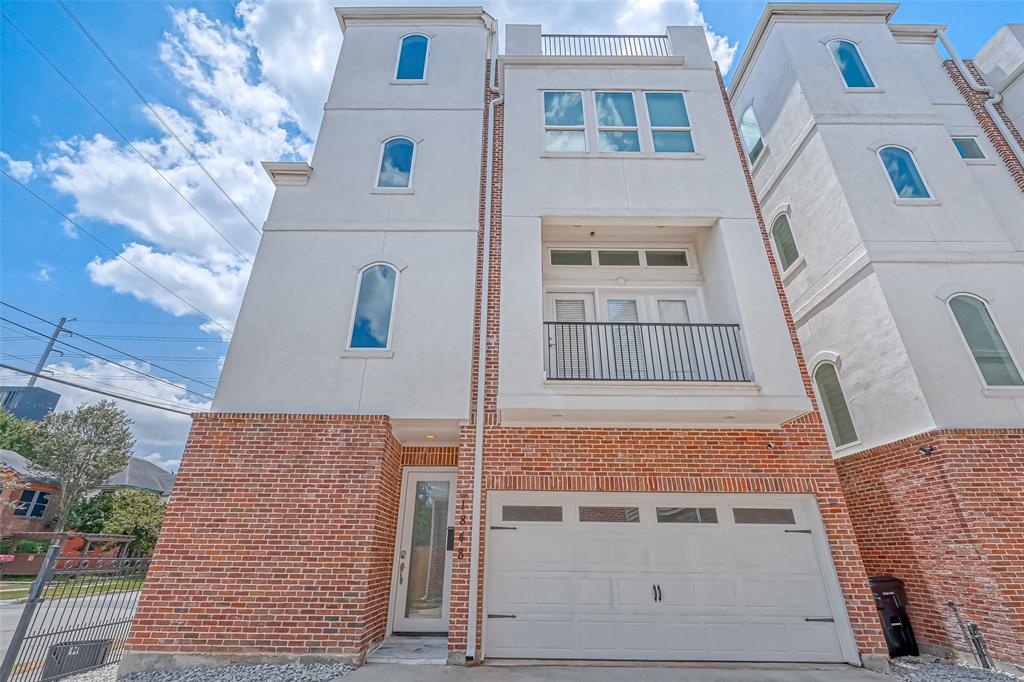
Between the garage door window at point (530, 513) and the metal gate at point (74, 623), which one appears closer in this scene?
the metal gate at point (74, 623)

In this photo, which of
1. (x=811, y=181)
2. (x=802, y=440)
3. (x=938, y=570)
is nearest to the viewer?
(x=938, y=570)

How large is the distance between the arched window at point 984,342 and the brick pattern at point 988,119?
14.0 feet

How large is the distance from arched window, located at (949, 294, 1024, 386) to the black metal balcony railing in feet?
12.4

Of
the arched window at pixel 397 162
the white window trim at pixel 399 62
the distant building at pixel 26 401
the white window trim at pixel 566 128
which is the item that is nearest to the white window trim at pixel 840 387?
the white window trim at pixel 566 128

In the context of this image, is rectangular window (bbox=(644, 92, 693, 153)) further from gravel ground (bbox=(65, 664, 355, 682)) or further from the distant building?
the distant building

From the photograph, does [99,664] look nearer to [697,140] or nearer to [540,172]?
[540,172]

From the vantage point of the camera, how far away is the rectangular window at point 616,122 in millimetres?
8266

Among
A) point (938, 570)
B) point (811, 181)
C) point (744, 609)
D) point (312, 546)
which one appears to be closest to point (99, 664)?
point (312, 546)

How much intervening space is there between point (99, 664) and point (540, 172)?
938cm

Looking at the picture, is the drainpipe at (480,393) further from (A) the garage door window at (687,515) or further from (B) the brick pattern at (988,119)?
(B) the brick pattern at (988,119)

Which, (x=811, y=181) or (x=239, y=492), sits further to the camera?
(x=811, y=181)

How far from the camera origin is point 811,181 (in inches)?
356

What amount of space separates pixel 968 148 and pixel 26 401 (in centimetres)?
8678

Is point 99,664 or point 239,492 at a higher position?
point 239,492
